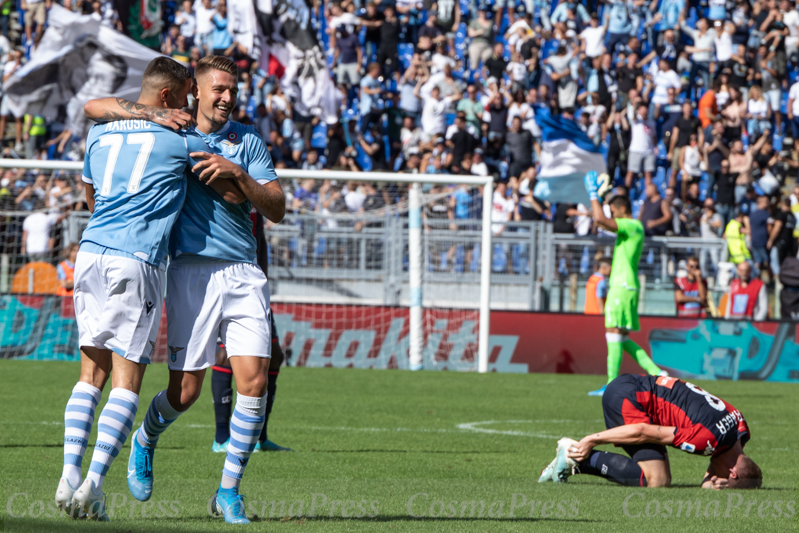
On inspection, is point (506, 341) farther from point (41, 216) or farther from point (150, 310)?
point (150, 310)

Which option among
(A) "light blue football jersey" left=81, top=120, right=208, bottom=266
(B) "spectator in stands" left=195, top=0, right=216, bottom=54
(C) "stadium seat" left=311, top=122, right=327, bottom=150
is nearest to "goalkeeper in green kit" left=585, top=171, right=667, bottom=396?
(A) "light blue football jersey" left=81, top=120, right=208, bottom=266

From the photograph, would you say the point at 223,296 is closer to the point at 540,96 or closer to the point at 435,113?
the point at 435,113

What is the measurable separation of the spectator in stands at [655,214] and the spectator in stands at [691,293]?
1734 mm

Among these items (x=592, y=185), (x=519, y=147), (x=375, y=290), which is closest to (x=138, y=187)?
(x=592, y=185)

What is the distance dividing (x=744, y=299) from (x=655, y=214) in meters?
2.49

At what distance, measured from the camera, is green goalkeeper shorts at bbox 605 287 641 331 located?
1274 cm

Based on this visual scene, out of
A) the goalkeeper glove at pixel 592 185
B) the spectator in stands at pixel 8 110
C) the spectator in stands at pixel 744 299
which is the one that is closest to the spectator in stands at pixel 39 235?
the spectator in stands at pixel 8 110

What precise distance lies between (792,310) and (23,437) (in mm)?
12903

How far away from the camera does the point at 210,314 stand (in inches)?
188

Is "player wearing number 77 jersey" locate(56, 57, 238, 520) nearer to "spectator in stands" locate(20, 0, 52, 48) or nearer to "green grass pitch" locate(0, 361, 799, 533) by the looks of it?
"green grass pitch" locate(0, 361, 799, 533)

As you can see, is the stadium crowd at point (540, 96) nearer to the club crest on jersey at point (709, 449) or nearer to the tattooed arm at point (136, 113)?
the club crest on jersey at point (709, 449)

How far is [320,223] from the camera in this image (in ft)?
55.6

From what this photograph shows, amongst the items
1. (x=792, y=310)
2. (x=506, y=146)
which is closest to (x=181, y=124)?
(x=792, y=310)

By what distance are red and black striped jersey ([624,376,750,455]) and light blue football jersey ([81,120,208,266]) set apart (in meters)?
3.56
